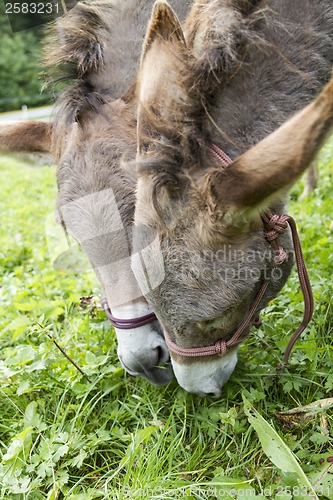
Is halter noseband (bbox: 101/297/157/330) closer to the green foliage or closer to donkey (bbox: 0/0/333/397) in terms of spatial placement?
donkey (bbox: 0/0/333/397)

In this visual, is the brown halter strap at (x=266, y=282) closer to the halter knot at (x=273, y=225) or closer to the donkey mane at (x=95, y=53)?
the halter knot at (x=273, y=225)

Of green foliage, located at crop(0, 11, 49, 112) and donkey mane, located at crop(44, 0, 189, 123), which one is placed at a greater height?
donkey mane, located at crop(44, 0, 189, 123)

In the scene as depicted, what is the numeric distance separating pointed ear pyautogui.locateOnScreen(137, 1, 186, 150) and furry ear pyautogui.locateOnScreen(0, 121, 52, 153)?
118cm

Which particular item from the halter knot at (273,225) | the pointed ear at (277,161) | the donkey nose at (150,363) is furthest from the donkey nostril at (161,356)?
the pointed ear at (277,161)

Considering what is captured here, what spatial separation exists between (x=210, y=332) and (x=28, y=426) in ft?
3.88

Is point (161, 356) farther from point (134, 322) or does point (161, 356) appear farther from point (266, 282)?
point (266, 282)

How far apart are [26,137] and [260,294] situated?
6.00 ft

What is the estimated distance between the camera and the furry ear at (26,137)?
A: 130 inches

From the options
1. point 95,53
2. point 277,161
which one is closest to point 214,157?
point 277,161

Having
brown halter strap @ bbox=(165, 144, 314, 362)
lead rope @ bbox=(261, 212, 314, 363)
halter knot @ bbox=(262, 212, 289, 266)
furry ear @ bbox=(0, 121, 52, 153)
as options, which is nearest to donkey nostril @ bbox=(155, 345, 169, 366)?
brown halter strap @ bbox=(165, 144, 314, 362)

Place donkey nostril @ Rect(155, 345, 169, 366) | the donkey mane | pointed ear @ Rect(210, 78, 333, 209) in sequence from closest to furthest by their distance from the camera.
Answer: pointed ear @ Rect(210, 78, 333, 209) → donkey nostril @ Rect(155, 345, 169, 366) → the donkey mane

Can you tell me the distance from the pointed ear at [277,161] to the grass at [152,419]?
3.45 feet

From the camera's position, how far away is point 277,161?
5.44ft

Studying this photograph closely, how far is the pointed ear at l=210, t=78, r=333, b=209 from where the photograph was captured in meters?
1.54
